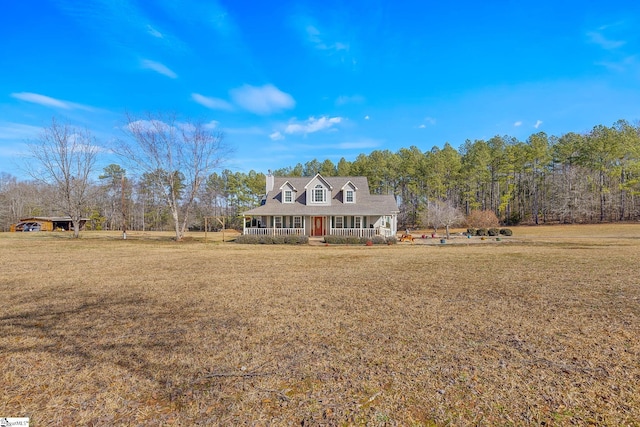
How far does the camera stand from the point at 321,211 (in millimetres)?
28812

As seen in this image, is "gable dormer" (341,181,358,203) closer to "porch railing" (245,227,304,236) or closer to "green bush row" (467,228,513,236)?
"porch railing" (245,227,304,236)

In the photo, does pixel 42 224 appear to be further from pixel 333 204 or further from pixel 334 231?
pixel 334 231

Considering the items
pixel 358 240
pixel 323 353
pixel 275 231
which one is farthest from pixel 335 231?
pixel 323 353

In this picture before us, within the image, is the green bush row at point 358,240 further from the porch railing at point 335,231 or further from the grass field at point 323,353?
the grass field at point 323,353

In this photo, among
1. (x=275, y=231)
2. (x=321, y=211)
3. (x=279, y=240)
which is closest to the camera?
(x=279, y=240)

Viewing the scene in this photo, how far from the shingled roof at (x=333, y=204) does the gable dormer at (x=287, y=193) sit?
1.43 feet

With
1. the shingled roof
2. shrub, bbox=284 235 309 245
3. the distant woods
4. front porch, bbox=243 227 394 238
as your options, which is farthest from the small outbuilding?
shrub, bbox=284 235 309 245

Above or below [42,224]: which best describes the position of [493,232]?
below

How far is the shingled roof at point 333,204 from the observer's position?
28594 millimetres

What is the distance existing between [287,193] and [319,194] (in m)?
3.31

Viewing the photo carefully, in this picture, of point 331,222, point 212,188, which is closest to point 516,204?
point 331,222

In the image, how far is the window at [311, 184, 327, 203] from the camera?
1199 inches

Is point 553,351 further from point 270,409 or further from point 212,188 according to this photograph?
point 212,188

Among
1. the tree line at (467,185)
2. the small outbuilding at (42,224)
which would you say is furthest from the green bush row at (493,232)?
the small outbuilding at (42,224)
